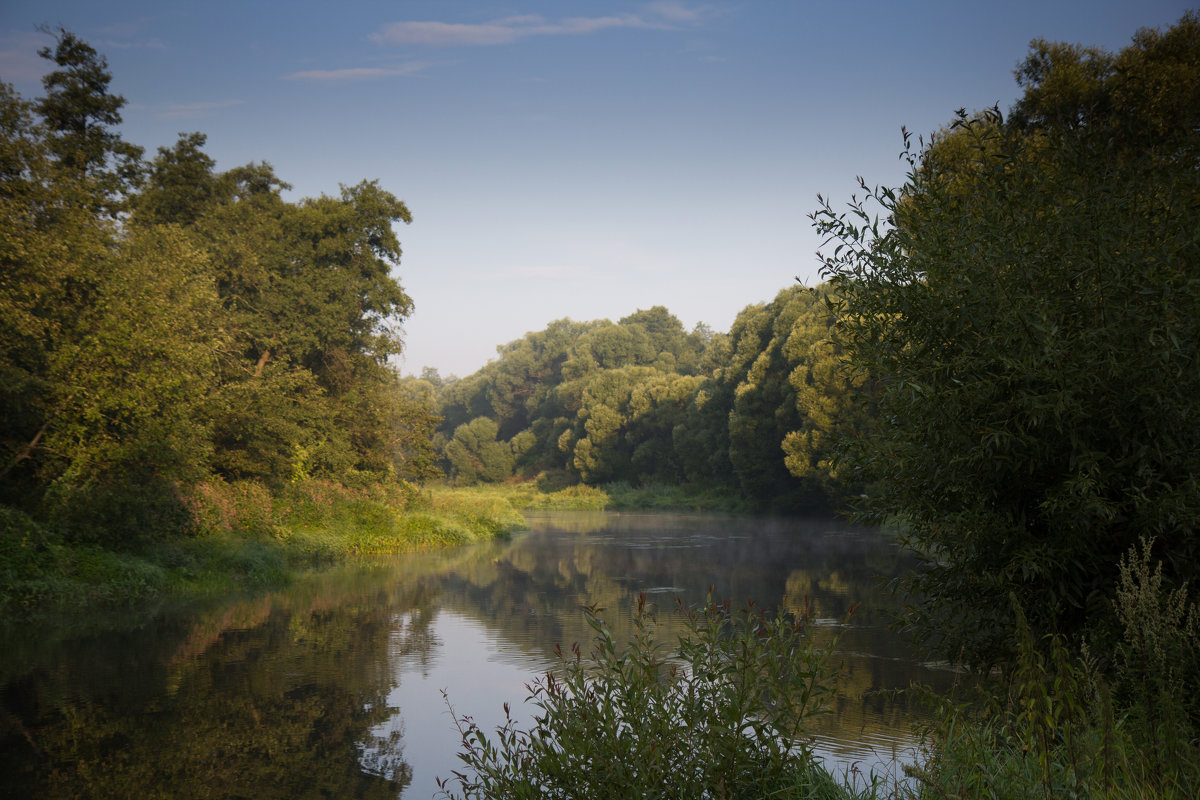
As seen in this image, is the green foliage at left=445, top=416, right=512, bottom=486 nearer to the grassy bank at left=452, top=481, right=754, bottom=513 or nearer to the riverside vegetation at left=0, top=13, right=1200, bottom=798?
the grassy bank at left=452, top=481, right=754, bottom=513

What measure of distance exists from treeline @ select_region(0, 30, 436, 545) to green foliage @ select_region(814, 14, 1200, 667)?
52.2 ft

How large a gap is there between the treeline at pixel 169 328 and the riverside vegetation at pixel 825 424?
0.33 ft

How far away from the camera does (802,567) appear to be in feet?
82.6

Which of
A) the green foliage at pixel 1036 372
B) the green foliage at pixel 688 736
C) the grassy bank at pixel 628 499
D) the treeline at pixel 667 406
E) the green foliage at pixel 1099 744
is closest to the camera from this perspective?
the green foliage at pixel 1099 744

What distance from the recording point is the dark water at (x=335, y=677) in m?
8.41

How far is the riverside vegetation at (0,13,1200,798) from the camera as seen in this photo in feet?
17.3

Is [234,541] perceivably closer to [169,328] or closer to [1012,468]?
[169,328]

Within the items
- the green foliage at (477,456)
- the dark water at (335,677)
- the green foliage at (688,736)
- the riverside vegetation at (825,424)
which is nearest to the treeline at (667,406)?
the green foliage at (477,456)

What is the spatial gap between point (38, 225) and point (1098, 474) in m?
20.9

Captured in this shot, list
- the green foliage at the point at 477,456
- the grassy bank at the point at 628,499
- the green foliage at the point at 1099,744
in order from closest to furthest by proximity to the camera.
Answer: the green foliage at the point at 1099,744, the grassy bank at the point at 628,499, the green foliage at the point at 477,456

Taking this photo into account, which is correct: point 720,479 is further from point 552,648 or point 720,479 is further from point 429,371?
point 429,371

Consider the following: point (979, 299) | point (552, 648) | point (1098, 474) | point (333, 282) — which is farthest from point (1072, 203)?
point (333, 282)

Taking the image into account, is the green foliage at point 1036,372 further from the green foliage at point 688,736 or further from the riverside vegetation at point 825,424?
the green foliage at point 688,736

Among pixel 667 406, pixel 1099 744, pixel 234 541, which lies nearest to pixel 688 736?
pixel 1099 744
